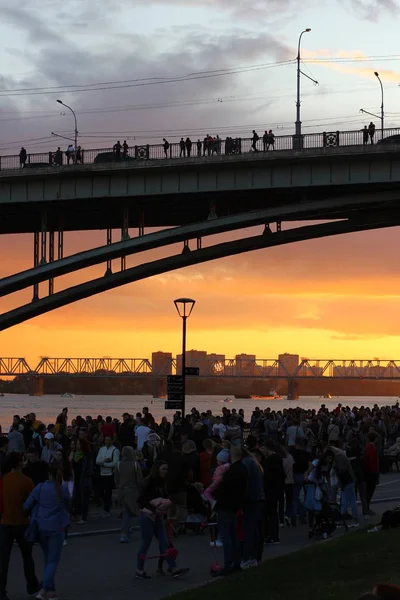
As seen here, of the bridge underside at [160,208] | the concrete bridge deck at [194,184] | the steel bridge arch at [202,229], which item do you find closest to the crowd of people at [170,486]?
the steel bridge arch at [202,229]

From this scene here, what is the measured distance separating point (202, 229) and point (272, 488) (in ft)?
65.7

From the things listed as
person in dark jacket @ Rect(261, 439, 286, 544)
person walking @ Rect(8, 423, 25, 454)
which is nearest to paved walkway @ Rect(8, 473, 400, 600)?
person in dark jacket @ Rect(261, 439, 286, 544)

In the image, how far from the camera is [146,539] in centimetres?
1377

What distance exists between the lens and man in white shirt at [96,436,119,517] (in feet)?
66.6

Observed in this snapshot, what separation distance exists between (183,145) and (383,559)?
27.5 metres

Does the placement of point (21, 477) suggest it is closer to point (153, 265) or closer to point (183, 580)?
point (183, 580)

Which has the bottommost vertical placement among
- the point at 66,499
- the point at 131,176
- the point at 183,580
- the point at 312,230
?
the point at 183,580

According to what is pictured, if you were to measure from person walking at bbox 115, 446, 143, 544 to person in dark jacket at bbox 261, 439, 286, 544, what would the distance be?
203cm

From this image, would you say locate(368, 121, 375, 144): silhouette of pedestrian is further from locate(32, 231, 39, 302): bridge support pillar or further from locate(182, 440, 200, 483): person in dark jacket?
locate(182, 440, 200, 483): person in dark jacket

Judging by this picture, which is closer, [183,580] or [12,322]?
[183,580]

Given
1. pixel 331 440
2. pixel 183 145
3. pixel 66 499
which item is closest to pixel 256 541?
pixel 66 499

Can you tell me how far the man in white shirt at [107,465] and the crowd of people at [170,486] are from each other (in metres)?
0.02

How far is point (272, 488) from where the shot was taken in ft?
57.2

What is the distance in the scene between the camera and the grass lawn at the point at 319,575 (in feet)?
39.2
